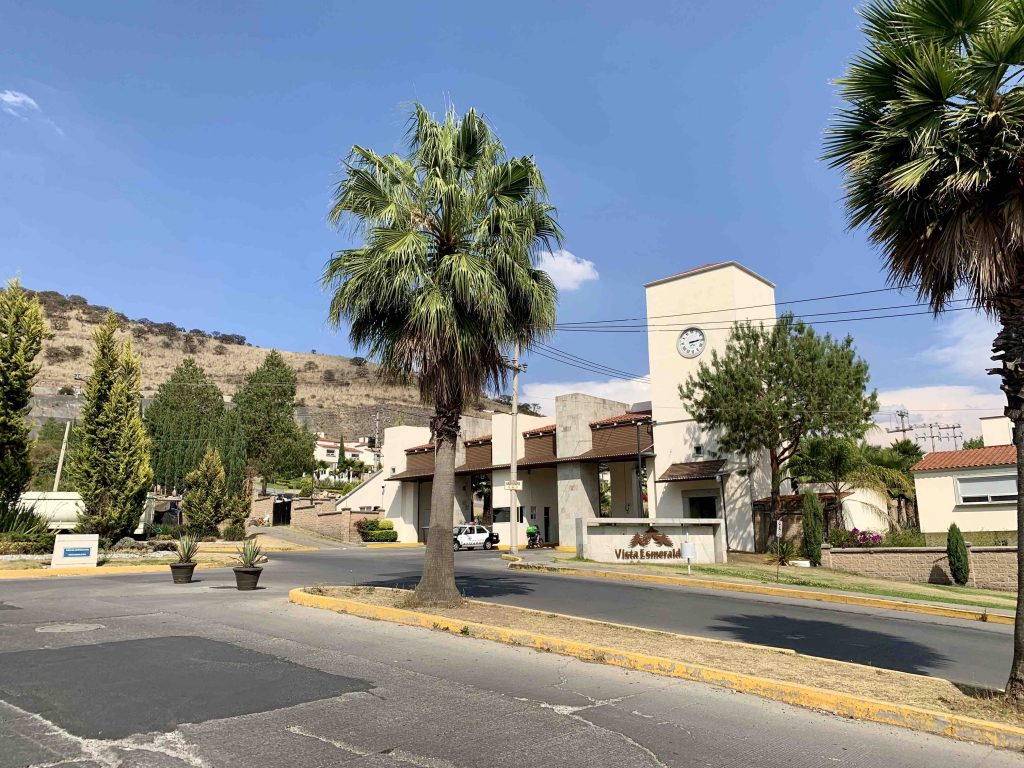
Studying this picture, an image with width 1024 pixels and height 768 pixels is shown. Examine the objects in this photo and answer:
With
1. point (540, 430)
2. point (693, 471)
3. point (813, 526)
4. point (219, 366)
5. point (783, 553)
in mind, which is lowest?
point (783, 553)

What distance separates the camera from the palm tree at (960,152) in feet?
23.0

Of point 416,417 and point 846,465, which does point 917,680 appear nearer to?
point 846,465

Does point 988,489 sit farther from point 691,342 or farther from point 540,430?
point 540,430

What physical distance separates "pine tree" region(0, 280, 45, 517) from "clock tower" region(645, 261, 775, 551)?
26.3 meters

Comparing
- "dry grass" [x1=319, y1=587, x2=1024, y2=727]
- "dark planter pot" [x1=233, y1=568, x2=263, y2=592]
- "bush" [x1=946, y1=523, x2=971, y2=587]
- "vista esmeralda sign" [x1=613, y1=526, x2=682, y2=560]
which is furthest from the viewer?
"vista esmeralda sign" [x1=613, y1=526, x2=682, y2=560]

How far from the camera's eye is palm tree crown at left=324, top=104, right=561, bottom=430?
41.2 ft

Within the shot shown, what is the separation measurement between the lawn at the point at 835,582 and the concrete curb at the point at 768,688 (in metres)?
13.3

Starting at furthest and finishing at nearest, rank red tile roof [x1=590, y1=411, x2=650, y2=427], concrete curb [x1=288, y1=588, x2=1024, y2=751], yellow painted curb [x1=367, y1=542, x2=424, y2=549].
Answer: yellow painted curb [x1=367, y1=542, x2=424, y2=549] < red tile roof [x1=590, y1=411, x2=650, y2=427] < concrete curb [x1=288, y1=588, x2=1024, y2=751]

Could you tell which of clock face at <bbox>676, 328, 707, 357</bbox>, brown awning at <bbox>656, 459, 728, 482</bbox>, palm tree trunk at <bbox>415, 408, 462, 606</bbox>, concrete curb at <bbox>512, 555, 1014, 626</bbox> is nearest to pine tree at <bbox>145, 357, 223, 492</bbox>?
concrete curb at <bbox>512, 555, 1014, 626</bbox>

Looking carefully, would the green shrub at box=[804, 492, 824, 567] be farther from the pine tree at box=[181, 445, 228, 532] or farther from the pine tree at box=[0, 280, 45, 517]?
the pine tree at box=[181, 445, 228, 532]

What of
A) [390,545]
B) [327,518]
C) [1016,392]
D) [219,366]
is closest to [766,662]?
[1016,392]

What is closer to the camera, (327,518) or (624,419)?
(624,419)

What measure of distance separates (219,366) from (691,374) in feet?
371

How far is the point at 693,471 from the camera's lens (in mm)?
31812
